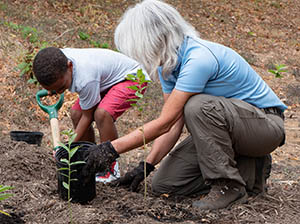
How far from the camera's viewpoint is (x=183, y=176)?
275cm

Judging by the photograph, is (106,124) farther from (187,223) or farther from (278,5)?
(278,5)

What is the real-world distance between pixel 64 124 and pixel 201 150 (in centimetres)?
259

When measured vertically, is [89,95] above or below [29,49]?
above

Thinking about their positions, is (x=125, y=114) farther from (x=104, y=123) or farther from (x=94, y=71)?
(x=94, y=71)

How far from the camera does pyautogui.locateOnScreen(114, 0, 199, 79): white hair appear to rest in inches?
87.5

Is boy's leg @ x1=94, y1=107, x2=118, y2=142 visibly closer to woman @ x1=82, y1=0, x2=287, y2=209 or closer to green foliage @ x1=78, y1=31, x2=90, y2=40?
woman @ x1=82, y1=0, x2=287, y2=209

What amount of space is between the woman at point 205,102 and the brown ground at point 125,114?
26 centimetres

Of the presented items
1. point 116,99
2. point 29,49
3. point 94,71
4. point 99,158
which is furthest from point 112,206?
point 29,49

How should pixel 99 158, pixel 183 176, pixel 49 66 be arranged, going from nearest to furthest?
pixel 99 158, pixel 49 66, pixel 183 176

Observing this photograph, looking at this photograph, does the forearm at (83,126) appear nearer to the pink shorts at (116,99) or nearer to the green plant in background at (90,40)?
the pink shorts at (116,99)

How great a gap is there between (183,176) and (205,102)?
2.20 ft

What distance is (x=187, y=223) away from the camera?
218cm

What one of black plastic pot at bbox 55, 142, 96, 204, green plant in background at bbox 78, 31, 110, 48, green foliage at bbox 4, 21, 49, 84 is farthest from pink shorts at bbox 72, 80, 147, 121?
green plant in background at bbox 78, 31, 110, 48

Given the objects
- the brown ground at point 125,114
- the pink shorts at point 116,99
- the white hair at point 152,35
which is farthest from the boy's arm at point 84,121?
the white hair at point 152,35
